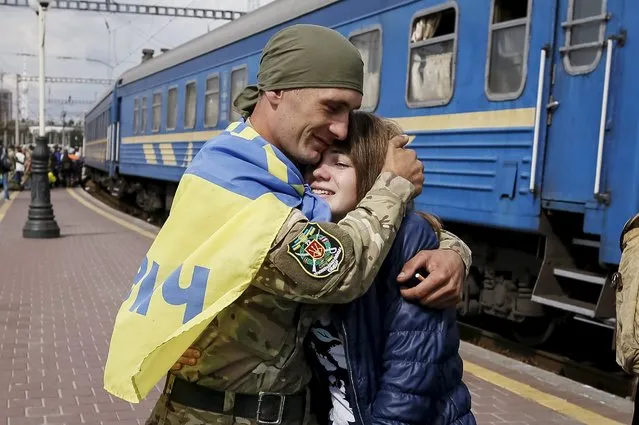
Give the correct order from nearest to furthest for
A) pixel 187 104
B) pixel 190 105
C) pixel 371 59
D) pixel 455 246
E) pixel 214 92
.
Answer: pixel 455 246 → pixel 371 59 → pixel 214 92 → pixel 190 105 → pixel 187 104

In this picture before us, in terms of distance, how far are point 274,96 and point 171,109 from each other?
562 inches

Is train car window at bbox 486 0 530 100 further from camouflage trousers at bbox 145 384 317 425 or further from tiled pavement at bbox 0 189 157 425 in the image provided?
camouflage trousers at bbox 145 384 317 425

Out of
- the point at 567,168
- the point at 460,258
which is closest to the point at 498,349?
the point at 567,168

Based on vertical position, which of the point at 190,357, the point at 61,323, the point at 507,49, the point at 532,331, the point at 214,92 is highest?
the point at 507,49

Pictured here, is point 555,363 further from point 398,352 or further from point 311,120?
point 311,120

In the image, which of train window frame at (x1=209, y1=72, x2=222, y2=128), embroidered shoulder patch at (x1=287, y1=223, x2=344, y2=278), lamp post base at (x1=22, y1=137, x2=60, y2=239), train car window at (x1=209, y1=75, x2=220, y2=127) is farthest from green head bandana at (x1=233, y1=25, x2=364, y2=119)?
lamp post base at (x1=22, y1=137, x2=60, y2=239)

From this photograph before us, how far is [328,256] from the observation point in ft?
5.27

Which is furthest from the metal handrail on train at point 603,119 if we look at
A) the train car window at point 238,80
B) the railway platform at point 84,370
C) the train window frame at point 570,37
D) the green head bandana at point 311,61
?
the train car window at point 238,80

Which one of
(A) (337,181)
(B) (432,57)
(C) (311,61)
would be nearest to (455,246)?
(A) (337,181)

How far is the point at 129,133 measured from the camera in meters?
20.5

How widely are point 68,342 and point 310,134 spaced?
5195 millimetres

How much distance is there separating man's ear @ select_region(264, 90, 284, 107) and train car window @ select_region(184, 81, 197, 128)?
484 inches

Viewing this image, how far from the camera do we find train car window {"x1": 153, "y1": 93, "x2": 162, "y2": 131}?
663 inches

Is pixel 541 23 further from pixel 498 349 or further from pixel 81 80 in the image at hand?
pixel 81 80
